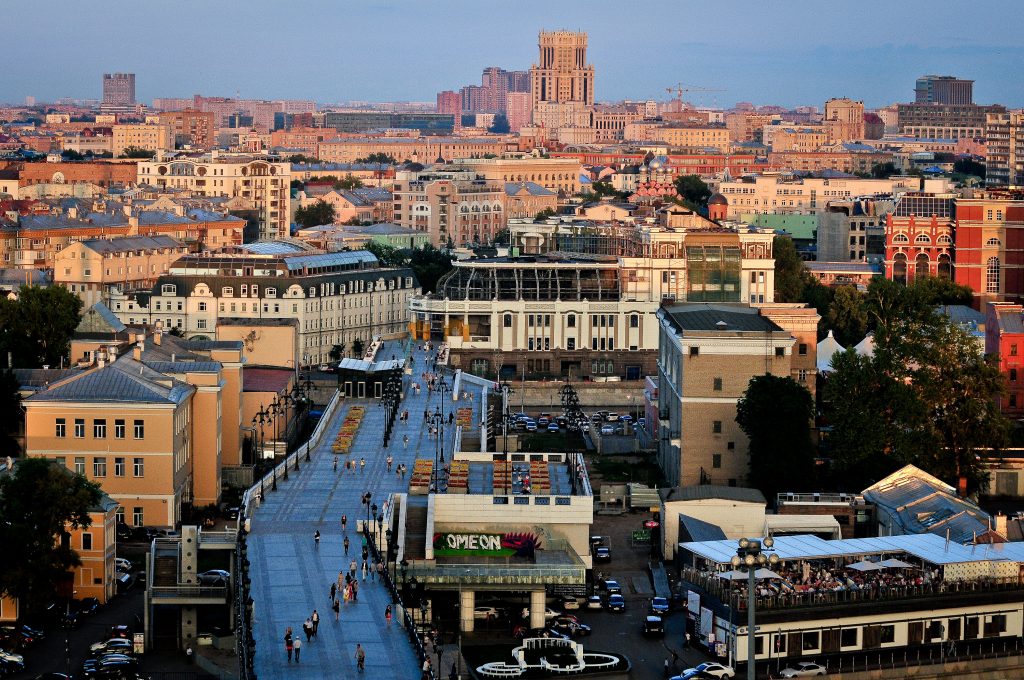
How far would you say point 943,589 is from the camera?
34844 mm

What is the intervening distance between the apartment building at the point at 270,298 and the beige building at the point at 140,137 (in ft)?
346

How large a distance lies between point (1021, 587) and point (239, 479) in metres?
18.4

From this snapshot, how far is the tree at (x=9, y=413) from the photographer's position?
152 feet

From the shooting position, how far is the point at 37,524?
36.0 metres

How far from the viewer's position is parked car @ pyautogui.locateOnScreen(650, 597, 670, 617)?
36.9 meters

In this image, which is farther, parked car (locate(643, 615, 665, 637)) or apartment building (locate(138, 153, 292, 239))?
apartment building (locate(138, 153, 292, 239))

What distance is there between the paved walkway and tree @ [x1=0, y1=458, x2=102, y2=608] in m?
3.04

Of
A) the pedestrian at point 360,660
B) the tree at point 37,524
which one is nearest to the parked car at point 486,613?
the pedestrian at point 360,660

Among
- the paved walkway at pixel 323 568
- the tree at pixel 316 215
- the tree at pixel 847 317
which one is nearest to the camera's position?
the paved walkway at pixel 323 568

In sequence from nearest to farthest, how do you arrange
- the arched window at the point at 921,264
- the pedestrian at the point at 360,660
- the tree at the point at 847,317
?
the pedestrian at the point at 360,660 → the tree at the point at 847,317 → the arched window at the point at 921,264

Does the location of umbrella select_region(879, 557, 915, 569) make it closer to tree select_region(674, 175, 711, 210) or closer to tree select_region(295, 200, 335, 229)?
tree select_region(295, 200, 335, 229)

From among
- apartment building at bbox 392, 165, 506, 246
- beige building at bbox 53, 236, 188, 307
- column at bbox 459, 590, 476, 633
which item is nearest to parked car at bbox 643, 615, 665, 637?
column at bbox 459, 590, 476, 633

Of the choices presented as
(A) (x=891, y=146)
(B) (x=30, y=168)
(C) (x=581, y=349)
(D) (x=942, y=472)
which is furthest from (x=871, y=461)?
(A) (x=891, y=146)

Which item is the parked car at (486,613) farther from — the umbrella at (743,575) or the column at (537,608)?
the umbrella at (743,575)
